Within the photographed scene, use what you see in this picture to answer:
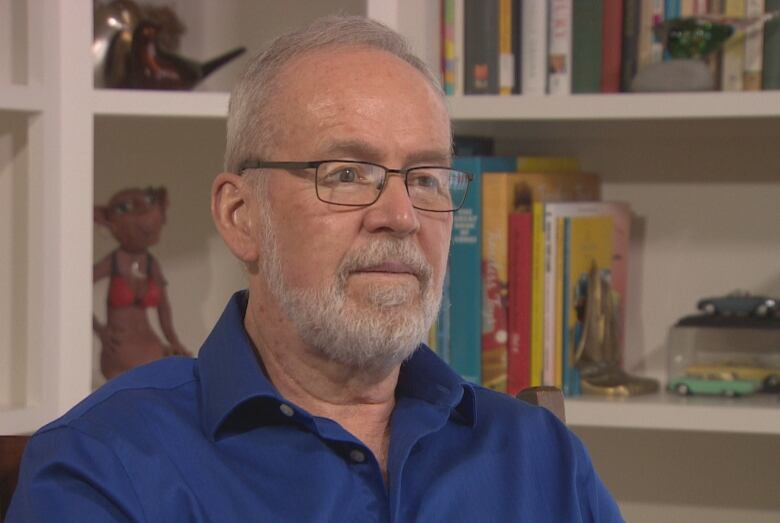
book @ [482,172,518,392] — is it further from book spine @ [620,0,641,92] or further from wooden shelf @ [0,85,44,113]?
wooden shelf @ [0,85,44,113]

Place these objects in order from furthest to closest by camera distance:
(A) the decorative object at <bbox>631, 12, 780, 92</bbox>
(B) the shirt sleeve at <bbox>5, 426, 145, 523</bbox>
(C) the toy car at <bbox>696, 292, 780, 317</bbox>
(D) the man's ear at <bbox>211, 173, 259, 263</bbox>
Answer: (C) the toy car at <bbox>696, 292, 780, 317</bbox>
(A) the decorative object at <bbox>631, 12, 780, 92</bbox>
(D) the man's ear at <bbox>211, 173, 259, 263</bbox>
(B) the shirt sleeve at <bbox>5, 426, 145, 523</bbox>

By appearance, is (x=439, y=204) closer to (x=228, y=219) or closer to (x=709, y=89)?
(x=228, y=219)

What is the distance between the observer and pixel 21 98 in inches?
64.0

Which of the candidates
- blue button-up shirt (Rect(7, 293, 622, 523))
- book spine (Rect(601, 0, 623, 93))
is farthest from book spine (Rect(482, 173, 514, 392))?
blue button-up shirt (Rect(7, 293, 622, 523))

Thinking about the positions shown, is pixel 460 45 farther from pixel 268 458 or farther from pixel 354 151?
pixel 268 458

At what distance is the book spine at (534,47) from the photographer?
1904 millimetres

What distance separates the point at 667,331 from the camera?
2121mm

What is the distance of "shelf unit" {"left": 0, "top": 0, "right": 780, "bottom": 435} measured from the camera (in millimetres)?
1669

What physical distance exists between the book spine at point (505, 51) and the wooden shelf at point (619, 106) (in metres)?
0.04

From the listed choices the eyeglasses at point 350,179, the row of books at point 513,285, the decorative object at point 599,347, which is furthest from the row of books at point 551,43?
the eyeglasses at point 350,179

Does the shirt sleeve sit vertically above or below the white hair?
below

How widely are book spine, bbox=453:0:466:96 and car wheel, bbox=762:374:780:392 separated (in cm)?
66

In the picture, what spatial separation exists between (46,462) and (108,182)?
3.60ft

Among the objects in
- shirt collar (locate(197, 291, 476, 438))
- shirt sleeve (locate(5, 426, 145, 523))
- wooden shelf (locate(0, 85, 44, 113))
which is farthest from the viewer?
wooden shelf (locate(0, 85, 44, 113))
